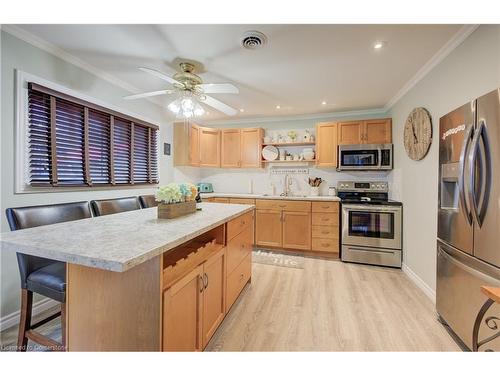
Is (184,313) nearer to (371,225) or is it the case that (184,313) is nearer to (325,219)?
(325,219)

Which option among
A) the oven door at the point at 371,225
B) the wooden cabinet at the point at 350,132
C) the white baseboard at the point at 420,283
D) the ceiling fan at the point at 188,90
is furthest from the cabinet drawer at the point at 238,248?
the wooden cabinet at the point at 350,132

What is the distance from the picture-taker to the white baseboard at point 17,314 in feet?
5.42

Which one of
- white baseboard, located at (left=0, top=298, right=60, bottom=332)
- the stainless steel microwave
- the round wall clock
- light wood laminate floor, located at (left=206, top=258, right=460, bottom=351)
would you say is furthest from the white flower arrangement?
the stainless steel microwave

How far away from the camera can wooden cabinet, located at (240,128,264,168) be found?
12.8 ft

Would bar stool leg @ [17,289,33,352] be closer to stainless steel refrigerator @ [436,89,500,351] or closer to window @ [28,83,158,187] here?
window @ [28,83,158,187]

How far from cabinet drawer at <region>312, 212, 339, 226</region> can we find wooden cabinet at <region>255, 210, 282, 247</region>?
1.85ft

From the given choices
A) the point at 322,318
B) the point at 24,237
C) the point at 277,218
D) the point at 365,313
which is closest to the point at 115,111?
the point at 24,237

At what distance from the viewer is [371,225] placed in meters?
2.98

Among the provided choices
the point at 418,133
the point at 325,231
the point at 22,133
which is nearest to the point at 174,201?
the point at 22,133

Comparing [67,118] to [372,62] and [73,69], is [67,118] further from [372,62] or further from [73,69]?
[372,62]

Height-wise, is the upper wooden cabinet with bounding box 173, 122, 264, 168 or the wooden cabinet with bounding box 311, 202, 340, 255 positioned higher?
the upper wooden cabinet with bounding box 173, 122, 264, 168

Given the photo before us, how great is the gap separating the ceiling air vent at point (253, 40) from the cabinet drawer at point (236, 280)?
1969 millimetres

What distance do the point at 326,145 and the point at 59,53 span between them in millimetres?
3529

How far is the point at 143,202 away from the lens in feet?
7.95
